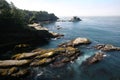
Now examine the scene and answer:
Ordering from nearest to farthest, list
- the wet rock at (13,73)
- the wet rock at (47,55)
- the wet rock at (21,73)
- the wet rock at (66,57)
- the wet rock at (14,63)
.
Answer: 1. the wet rock at (13,73)
2. the wet rock at (21,73)
3. the wet rock at (14,63)
4. the wet rock at (66,57)
5. the wet rock at (47,55)

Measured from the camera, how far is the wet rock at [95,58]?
54.9 metres

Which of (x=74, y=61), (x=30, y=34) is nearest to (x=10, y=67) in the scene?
(x=74, y=61)

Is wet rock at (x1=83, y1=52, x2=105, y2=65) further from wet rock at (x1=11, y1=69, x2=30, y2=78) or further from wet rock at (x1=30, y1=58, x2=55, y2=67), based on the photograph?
wet rock at (x1=11, y1=69, x2=30, y2=78)

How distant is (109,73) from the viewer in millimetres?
46969

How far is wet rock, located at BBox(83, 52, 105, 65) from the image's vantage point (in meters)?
54.9

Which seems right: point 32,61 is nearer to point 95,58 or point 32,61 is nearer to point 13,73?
point 13,73

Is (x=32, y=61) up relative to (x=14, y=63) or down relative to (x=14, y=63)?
down

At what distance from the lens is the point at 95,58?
190 ft

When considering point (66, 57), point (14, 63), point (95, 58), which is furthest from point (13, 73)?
point (95, 58)

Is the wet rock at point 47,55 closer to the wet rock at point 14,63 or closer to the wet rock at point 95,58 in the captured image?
the wet rock at point 14,63

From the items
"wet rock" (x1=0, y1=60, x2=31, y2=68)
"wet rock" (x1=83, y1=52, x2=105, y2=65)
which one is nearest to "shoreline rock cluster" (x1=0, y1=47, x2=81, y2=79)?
"wet rock" (x1=0, y1=60, x2=31, y2=68)

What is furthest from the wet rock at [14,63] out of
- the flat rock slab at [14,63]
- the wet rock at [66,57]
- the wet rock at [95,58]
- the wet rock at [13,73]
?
the wet rock at [95,58]

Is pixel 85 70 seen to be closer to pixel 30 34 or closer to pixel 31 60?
pixel 31 60

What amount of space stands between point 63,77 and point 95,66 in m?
13.0
